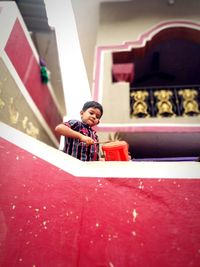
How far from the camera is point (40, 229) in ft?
6.49

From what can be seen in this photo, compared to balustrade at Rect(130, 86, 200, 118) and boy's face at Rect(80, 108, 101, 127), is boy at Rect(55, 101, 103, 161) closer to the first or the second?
boy's face at Rect(80, 108, 101, 127)

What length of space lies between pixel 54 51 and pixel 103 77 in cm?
264

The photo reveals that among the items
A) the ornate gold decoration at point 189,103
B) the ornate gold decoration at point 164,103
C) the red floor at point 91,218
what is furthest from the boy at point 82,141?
the ornate gold decoration at point 189,103

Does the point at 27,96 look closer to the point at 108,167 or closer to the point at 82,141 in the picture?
the point at 82,141

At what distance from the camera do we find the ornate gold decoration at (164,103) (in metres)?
4.91

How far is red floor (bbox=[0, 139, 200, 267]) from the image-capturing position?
186 centimetres

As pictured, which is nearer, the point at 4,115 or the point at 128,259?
the point at 128,259

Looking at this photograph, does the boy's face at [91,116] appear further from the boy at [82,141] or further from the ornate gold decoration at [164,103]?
the ornate gold decoration at [164,103]

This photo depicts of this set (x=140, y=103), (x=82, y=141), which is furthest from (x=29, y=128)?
(x=82, y=141)

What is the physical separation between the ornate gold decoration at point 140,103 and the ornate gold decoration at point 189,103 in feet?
2.07

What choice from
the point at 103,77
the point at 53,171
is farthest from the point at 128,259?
the point at 103,77

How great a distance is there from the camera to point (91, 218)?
6.72ft

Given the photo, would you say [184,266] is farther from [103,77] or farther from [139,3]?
[139,3]

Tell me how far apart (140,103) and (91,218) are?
331 centimetres
